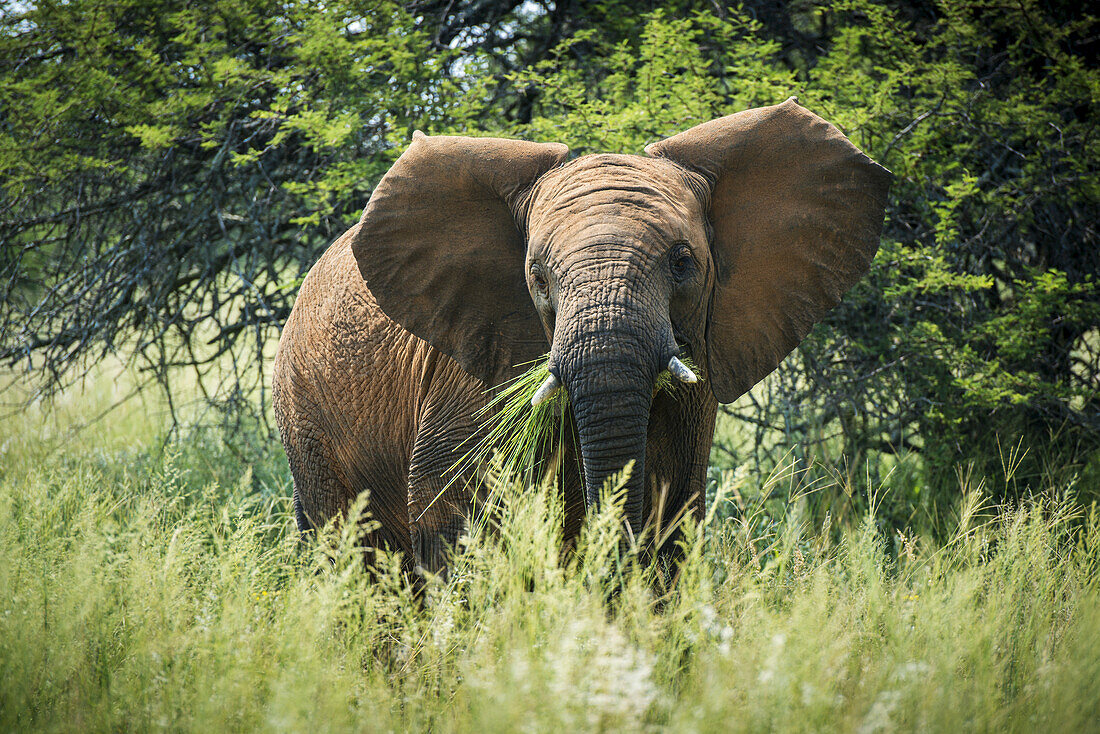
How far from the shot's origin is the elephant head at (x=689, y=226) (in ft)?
11.5

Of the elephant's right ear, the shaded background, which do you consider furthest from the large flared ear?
the shaded background

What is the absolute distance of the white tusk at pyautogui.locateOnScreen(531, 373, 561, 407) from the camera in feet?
10.0

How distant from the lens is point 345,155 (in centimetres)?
625

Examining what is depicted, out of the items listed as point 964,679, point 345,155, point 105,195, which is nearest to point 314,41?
point 345,155

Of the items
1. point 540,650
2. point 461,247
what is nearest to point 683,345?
point 461,247

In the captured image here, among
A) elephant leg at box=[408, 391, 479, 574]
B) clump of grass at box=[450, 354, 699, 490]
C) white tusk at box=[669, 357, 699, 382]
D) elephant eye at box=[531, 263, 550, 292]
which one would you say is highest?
elephant eye at box=[531, 263, 550, 292]

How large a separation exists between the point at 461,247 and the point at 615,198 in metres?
0.74

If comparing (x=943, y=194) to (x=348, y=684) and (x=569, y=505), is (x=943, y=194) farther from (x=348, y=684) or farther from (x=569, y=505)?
(x=348, y=684)

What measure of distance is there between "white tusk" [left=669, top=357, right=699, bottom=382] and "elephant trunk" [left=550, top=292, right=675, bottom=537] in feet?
0.14

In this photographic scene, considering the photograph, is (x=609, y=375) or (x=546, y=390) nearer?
(x=609, y=375)

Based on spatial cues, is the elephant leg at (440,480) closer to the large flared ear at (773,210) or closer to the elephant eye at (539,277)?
the elephant eye at (539,277)

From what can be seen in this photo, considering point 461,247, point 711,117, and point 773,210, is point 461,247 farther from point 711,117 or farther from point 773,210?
point 711,117

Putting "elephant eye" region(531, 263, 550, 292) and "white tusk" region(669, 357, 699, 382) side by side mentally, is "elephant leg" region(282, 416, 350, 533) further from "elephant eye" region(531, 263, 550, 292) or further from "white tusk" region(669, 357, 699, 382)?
"white tusk" region(669, 357, 699, 382)

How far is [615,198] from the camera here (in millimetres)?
3295
